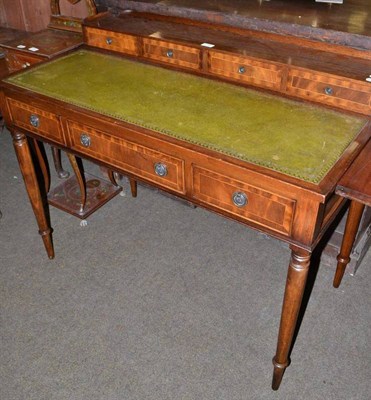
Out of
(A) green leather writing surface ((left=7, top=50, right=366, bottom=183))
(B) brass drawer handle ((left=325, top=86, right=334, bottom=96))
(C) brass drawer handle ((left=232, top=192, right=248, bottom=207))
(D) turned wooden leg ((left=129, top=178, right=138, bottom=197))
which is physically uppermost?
(B) brass drawer handle ((left=325, top=86, right=334, bottom=96))

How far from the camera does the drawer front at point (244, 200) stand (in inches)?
50.2

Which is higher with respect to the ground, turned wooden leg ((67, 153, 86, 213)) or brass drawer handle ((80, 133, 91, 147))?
brass drawer handle ((80, 133, 91, 147))

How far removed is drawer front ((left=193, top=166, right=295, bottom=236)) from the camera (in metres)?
1.27

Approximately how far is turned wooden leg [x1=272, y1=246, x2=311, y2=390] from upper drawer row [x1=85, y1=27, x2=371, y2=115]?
1.90 ft

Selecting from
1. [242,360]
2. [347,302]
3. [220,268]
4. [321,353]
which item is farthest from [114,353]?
[347,302]

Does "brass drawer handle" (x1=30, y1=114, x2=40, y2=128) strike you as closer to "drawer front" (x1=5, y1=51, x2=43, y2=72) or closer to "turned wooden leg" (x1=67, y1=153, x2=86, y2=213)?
"turned wooden leg" (x1=67, y1=153, x2=86, y2=213)

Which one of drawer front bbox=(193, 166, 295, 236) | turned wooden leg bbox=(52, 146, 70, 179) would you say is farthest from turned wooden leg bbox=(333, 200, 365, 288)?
turned wooden leg bbox=(52, 146, 70, 179)

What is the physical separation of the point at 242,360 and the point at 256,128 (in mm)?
989

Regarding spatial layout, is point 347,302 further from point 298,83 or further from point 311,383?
point 298,83

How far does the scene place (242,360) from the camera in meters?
1.87

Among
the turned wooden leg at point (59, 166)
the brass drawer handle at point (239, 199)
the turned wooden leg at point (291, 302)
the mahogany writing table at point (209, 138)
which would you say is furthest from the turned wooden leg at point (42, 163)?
the turned wooden leg at point (291, 302)

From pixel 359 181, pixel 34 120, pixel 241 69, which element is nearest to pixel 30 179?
pixel 34 120

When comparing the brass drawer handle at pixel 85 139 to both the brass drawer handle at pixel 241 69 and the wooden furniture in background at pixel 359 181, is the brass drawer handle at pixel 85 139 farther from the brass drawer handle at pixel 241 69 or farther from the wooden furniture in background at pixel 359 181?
the wooden furniture in background at pixel 359 181

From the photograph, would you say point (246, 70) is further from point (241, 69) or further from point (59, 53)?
point (59, 53)
